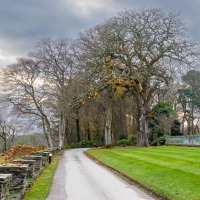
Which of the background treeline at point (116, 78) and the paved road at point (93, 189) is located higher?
the background treeline at point (116, 78)

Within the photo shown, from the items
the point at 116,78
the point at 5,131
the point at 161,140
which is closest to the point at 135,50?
the point at 116,78

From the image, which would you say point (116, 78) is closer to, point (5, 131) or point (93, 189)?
point (93, 189)

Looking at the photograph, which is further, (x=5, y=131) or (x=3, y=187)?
(x=5, y=131)

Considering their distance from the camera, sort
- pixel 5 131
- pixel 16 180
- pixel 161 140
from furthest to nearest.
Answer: pixel 5 131, pixel 161 140, pixel 16 180

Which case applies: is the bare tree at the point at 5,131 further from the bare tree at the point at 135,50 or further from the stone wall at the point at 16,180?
the stone wall at the point at 16,180

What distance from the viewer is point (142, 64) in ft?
131

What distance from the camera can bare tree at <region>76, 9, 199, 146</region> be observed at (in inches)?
1496

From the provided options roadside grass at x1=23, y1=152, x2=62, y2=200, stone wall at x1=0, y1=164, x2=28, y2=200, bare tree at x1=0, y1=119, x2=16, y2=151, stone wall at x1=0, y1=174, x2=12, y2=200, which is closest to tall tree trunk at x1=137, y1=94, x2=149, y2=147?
roadside grass at x1=23, y1=152, x2=62, y2=200

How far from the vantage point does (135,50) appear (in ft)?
129

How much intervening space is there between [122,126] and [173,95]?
425 inches

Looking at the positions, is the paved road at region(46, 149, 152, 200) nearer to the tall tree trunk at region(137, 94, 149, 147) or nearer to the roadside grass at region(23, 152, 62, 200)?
the roadside grass at region(23, 152, 62, 200)

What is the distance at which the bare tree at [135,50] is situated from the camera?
1496 inches

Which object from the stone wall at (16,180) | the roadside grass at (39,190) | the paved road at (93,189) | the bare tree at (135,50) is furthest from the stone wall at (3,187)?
the bare tree at (135,50)

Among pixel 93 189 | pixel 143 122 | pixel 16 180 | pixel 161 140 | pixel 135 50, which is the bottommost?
pixel 93 189
